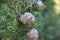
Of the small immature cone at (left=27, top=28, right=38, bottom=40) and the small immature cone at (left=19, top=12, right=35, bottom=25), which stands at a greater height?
the small immature cone at (left=19, top=12, right=35, bottom=25)

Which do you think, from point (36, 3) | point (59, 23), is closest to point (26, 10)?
point (36, 3)

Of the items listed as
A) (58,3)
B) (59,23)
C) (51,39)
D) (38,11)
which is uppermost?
(38,11)

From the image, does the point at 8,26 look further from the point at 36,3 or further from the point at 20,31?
the point at 36,3

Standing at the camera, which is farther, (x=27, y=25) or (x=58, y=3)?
(x=58, y=3)

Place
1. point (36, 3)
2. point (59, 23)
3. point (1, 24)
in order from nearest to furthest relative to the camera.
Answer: point (1, 24) < point (36, 3) < point (59, 23)

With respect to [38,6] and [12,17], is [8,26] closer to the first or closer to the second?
[12,17]

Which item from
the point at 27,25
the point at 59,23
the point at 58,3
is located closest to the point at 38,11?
the point at 27,25

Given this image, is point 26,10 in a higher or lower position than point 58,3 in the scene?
higher

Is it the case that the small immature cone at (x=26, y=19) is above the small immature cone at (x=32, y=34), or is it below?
above

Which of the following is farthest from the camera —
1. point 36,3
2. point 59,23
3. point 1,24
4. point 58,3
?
point 59,23
